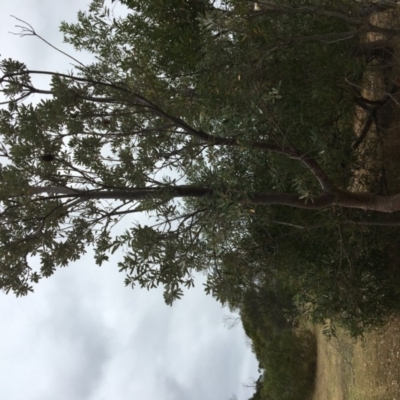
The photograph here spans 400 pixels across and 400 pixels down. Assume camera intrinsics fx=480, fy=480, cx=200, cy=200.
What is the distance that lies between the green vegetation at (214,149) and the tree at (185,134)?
0.03m

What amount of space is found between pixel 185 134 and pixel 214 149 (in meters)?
0.78

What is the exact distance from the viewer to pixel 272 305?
20219 millimetres

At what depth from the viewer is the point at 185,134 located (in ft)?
23.6

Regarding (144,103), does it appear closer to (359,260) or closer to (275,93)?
(275,93)

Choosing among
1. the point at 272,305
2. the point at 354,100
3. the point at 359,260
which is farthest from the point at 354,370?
the point at 354,100

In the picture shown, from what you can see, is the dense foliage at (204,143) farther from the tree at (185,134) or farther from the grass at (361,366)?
the grass at (361,366)

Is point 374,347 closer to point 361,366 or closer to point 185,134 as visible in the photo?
point 361,366

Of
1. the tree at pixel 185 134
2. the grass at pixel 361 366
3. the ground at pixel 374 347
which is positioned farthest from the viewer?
the grass at pixel 361 366

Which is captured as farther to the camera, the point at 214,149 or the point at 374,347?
the point at 374,347

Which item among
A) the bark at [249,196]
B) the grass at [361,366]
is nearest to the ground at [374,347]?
the grass at [361,366]

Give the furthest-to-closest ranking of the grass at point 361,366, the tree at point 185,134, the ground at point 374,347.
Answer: the grass at point 361,366 < the ground at point 374,347 < the tree at point 185,134

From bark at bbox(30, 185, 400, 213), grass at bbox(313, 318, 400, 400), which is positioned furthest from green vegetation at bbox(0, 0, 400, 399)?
grass at bbox(313, 318, 400, 400)

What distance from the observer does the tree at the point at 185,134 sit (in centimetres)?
636

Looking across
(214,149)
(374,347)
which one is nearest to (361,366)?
(374,347)
